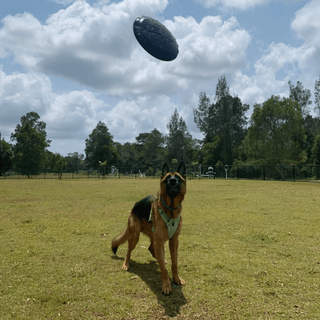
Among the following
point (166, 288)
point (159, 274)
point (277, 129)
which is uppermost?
point (277, 129)

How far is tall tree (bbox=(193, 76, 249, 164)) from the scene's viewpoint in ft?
199

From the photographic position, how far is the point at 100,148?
260 feet

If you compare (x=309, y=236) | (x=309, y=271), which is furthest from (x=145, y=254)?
(x=309, y=236)

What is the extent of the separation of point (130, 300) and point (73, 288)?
98cm

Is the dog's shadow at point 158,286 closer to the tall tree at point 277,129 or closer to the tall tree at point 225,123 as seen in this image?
the tall tree at point 277,129

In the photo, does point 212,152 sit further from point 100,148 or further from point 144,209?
point 144,209

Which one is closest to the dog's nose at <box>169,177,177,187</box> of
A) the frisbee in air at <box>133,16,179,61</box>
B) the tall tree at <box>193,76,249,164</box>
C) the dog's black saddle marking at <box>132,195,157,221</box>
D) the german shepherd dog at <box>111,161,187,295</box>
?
the german shepherd dog at <box>111,161,187,295</box>

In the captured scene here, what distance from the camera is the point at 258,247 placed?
18.6 feet

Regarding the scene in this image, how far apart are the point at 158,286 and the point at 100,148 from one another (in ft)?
256

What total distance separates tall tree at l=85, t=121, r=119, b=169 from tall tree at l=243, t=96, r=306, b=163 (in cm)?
4734

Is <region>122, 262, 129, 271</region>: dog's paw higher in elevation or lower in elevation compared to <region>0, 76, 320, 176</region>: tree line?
lower

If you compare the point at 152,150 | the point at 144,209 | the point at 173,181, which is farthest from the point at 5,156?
the point at 173,181

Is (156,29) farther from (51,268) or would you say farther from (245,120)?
(245,120)

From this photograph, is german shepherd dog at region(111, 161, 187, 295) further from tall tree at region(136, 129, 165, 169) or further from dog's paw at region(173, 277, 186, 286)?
tall tree at region(136, 129, 165, 169)
